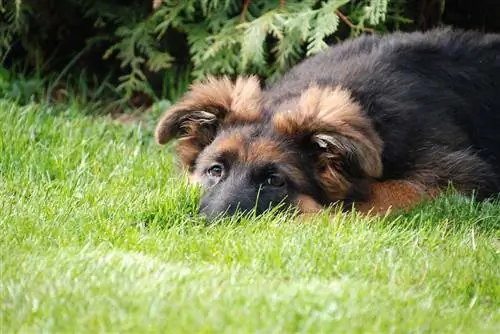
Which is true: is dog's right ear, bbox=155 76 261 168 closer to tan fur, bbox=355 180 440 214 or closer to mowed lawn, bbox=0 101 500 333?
mowed lawn, bbox=0 101 500 333

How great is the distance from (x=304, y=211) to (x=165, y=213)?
2.88 ft

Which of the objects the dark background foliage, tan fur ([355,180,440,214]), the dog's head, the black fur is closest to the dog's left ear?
the dog's head

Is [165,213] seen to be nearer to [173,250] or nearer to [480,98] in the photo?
[173,250]

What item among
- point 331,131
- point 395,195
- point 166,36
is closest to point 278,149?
point 331,131

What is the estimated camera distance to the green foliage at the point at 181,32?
8234 millimetres

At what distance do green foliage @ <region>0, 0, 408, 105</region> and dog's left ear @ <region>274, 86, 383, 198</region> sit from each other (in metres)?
1.79

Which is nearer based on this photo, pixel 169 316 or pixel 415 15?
pixel 169 316

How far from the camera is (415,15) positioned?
9172 mm

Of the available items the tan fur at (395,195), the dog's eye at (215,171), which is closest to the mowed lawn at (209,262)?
the tan fur at (395,195)

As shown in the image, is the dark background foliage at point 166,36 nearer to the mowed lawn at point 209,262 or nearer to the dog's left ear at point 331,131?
the dog's left ear at point 331,131

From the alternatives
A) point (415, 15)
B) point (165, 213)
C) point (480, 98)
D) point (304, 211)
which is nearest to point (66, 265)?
point (165, 213)

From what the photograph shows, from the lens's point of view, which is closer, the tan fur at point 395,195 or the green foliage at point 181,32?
the tan fur at point 395,195

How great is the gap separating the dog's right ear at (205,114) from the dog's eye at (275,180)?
518 millimetres

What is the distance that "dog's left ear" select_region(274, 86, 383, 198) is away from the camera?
6.01 meters
